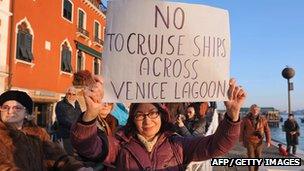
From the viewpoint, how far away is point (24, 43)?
18641mm

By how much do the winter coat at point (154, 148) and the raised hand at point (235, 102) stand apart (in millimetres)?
62

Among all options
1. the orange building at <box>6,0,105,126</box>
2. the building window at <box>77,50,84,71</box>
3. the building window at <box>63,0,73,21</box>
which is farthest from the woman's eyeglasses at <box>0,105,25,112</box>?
the building window at <box>77,50,84,71</box>

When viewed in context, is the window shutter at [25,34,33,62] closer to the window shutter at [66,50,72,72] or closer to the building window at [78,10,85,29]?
the window shutter at [66,50,72,72]

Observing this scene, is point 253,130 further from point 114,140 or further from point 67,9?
point 67,9

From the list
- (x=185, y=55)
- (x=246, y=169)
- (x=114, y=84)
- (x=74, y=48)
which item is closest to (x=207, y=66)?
(x=185, y=55)

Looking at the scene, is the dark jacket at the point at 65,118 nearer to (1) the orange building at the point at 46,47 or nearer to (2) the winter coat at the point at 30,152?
(2) the winter coat at the point at 30,152

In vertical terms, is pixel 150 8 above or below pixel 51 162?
above

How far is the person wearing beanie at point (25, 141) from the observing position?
10.1 ft

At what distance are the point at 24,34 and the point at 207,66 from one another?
16786 millimetres

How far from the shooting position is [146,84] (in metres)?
3.02

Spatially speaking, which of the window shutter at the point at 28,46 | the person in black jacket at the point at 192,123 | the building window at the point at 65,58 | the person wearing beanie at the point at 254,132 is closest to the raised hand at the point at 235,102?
the person in black jacket at the point at 192,123

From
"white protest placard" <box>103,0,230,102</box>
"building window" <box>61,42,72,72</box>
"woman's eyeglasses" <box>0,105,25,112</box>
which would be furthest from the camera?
"building window" <box>61,42,72,72</box>

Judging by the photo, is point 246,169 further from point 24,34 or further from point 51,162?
point 24,34

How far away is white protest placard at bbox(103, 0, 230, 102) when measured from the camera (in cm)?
304
